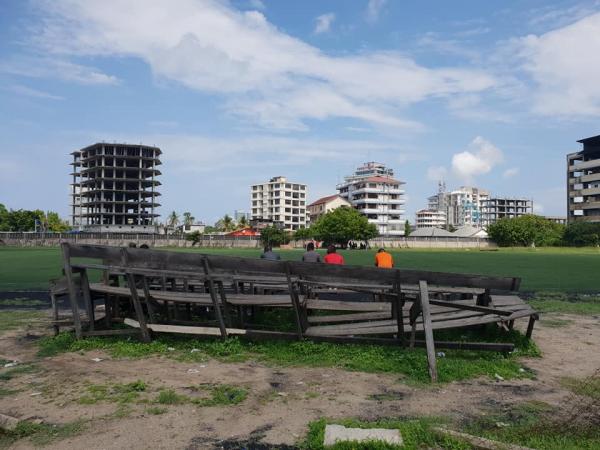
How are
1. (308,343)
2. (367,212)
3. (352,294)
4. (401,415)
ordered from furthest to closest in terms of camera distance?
(367,212) → (352,294) → (308,343) → (401,415)

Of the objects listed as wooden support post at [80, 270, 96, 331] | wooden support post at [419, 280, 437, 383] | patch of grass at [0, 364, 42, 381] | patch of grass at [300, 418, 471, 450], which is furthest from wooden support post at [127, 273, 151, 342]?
wooden support post at [419, 280, 437, 383]

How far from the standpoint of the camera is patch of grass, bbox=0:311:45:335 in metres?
10.8

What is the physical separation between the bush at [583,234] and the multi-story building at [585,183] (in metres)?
11.0

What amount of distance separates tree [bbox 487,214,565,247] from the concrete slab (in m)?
104

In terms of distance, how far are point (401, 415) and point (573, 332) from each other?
7.09m

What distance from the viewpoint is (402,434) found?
4523 millimetres

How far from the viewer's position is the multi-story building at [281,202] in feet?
540

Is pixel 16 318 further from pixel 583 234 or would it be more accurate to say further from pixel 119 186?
pixel 119 186

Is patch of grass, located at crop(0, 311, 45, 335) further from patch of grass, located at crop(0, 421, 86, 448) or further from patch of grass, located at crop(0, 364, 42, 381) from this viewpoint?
patch of grass, located at crop(0, 421, 86, 448)

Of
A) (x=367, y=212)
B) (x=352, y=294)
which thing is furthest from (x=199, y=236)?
(x=352, y=294)

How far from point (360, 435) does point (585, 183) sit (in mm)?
120305

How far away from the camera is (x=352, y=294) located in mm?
16016

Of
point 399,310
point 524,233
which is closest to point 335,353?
point 399,310

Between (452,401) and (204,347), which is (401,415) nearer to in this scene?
(452,401)
